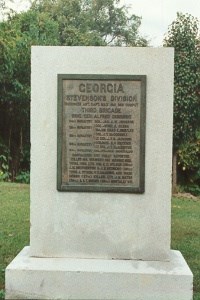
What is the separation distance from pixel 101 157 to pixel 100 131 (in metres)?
0.23

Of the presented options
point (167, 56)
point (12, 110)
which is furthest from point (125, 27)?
point (167, 56)

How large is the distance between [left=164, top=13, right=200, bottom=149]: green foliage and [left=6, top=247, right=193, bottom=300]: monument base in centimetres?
989

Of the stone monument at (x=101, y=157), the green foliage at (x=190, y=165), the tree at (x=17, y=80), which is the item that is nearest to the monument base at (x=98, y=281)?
the stone monument at (x=101, y=157)

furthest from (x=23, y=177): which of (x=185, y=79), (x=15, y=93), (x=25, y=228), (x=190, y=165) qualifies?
(x=25, y=228)

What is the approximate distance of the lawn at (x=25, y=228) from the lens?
711 centimetres

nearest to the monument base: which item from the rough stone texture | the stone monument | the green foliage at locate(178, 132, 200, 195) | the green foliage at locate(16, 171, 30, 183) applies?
the stone monument

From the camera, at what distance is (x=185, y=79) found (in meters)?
14.7

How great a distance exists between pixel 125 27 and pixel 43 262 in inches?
1508

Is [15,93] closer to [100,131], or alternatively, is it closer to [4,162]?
[4,162]

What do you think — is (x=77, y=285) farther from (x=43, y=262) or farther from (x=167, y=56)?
(x=167, y=56)

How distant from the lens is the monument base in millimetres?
4902

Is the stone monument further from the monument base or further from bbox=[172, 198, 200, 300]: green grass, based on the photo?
bbox=[172, 198, 200, 300]: green grass

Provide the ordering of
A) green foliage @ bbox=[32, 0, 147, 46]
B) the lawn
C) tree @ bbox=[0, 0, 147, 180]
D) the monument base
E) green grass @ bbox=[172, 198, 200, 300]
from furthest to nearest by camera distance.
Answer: green foliage @ bbox=[32, 0, 147, 46] < tree @ bbox=[0, 0, 147, 180] < the lawn < green grass @ bbox=[172, 198, 200, 300] < the monument base

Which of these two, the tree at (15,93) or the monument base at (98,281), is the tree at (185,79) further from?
the monument base at (98,281)
